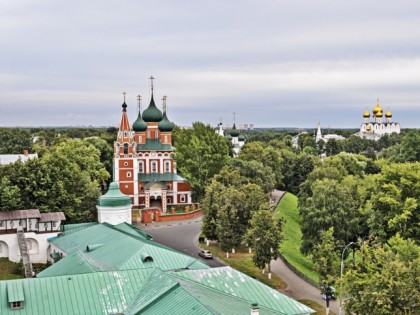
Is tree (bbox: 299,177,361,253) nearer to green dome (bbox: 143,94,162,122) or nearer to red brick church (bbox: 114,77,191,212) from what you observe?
red brick church (bbox: 114,77,191,212)

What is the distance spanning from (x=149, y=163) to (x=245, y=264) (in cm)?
2984

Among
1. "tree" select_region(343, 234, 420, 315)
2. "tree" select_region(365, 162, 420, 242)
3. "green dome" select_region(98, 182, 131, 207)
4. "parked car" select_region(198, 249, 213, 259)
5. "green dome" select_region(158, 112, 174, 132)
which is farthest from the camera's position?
"green dome" select_region(158, 112, 174, 132)

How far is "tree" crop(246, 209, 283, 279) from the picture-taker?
39656 mm

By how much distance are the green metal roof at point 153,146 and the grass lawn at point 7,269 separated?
30.6 meters

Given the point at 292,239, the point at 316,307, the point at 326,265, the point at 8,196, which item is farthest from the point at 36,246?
the point at 292,239

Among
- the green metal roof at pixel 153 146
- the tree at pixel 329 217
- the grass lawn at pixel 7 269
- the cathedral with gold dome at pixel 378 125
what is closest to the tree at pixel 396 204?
the tree at pixel 329 217

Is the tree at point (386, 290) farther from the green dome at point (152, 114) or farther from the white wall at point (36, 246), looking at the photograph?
the green dome at point (152, 114)

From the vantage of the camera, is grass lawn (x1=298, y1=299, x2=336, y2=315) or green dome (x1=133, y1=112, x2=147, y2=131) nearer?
grass lawn (x1=298, y1=299, x2=336, y2=315)

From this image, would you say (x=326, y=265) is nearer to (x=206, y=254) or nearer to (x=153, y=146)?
(x=206, y=254)

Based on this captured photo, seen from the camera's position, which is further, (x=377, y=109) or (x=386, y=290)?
(x=377, y=109)

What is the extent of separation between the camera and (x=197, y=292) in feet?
75.1

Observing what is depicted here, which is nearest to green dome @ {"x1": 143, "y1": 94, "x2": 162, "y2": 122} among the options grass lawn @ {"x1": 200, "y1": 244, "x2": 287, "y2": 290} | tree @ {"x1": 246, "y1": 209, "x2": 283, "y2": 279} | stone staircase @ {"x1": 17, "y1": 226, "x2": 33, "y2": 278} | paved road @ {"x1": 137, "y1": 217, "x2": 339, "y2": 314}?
paved road @ {"x1": 137, "y1": 217, "x2": 339, "y2": 314}

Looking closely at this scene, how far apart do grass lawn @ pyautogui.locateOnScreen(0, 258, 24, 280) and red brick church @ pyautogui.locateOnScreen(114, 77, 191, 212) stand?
25.3 metres

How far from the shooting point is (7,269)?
41.8 meters
